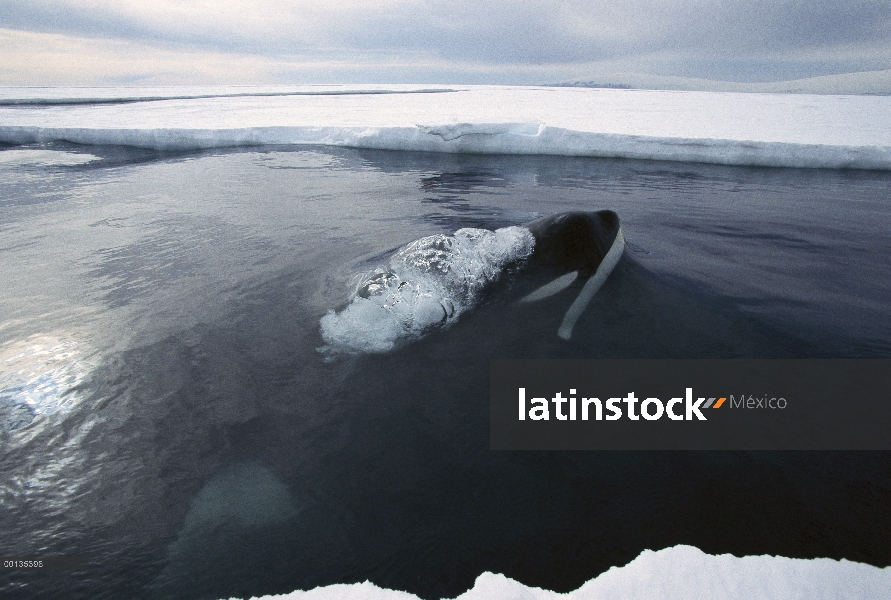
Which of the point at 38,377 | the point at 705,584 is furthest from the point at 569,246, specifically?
the point at 38,377

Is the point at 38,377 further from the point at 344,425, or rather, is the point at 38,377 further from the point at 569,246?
the point at 569,246

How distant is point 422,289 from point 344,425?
1.30 metres

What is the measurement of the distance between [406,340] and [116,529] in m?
1.86

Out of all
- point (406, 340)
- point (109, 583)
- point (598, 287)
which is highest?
Answer: point (598, 287)

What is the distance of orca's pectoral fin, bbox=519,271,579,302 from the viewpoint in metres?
3.59

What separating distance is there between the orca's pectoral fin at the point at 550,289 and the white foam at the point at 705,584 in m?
1.98

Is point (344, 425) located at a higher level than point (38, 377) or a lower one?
lower

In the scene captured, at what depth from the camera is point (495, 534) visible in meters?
2.05

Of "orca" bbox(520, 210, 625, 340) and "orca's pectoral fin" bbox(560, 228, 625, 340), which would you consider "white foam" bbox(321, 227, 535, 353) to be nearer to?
"orca" bbox(520, 210, 625, 340)

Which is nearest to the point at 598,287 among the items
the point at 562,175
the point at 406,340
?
the point at 406,340

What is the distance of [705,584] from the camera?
1769mm

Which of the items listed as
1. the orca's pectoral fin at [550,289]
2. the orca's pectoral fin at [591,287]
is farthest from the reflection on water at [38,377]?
the orca's pectoral fin at [591,287]

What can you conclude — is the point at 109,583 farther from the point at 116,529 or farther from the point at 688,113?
the point at 688,113

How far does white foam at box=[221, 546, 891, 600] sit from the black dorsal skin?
7.13 feet
